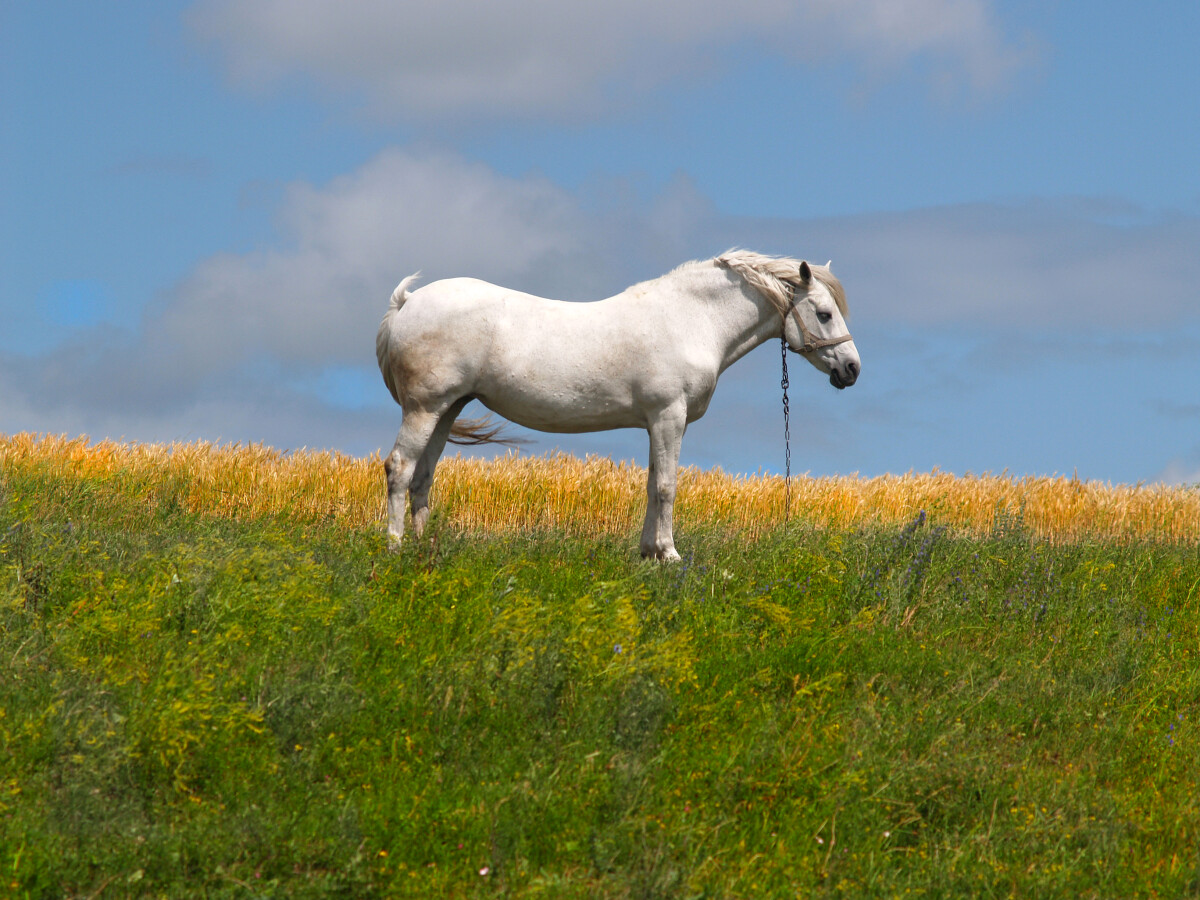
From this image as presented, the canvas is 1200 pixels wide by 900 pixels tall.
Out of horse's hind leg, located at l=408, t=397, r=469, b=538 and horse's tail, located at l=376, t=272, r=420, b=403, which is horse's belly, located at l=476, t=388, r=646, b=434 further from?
horse's tail, located at l=376, t=272, r=420, b=403

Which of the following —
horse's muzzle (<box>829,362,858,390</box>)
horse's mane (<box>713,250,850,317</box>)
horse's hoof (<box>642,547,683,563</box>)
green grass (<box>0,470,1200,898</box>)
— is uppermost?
Result: horse's mane (<box>713,250,850,317</box>)

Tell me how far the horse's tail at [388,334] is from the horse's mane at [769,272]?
287 cm

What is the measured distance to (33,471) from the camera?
14.6 meters

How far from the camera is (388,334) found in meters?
10.2

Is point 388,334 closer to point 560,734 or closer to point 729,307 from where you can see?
point 729,307

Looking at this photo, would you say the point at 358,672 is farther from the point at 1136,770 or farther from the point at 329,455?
the point at 329,455

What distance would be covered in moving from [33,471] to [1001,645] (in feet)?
40.2

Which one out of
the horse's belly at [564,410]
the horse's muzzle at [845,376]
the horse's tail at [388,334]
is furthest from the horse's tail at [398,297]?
the horse's muzzle at [845,376]

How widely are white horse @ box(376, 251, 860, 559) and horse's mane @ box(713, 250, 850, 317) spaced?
1 cm

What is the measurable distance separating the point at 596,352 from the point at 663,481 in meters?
1.25

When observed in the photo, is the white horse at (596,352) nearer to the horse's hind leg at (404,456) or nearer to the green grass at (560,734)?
the horse's hind leg at (404,456)

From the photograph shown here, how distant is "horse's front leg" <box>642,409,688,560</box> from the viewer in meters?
9.57

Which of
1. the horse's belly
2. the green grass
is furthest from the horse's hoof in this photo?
the horse's belly

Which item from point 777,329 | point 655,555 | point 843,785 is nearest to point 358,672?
point 843,785
